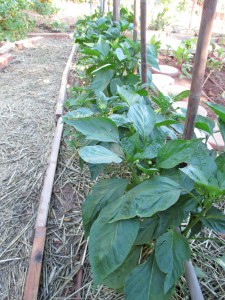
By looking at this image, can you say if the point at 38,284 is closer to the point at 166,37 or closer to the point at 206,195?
the point at 206,195

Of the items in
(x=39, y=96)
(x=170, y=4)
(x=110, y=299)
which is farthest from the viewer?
(x=170, y=4)

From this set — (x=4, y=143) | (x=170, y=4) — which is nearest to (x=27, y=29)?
(x=170, y=4)

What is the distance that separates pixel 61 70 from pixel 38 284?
3521 mm

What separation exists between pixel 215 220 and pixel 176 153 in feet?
0.84

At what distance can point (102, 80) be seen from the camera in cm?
184

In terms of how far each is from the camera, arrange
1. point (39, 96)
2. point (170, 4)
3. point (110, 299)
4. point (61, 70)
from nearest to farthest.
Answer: point (110, 299)
point (39, 96)
point (61, 70)
point (170, 4)

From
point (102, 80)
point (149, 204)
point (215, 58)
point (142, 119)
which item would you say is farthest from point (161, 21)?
point (149, 204)

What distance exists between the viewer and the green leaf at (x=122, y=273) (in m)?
1.09

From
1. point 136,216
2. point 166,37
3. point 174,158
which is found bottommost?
point 166,37

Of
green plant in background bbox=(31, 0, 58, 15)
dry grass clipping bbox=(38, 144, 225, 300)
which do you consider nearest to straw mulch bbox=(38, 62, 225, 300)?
dry grass clipping bbox=(38, 144, 225, 300)

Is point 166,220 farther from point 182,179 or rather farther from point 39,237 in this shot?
point 39,237

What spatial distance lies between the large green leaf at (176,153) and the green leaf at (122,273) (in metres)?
0.35

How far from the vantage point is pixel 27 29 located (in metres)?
6.60

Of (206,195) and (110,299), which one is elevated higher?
(206,195)
